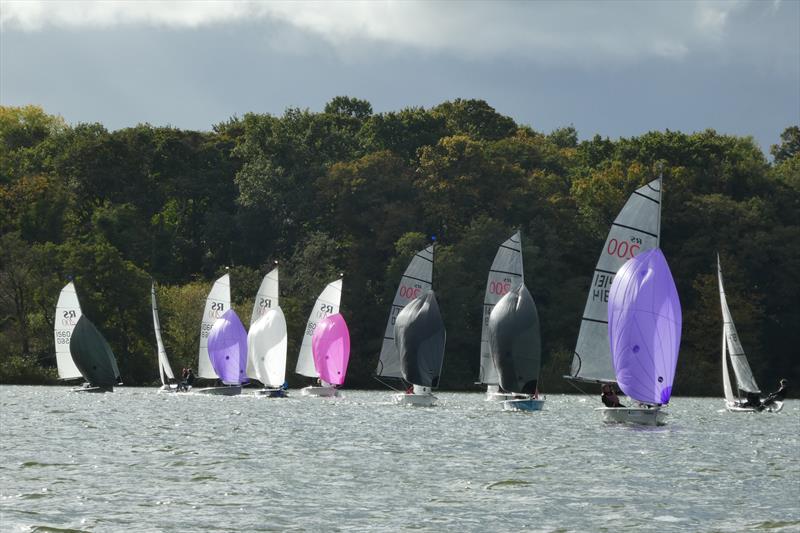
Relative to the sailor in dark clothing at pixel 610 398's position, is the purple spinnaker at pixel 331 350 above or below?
above

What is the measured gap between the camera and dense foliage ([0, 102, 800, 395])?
9738 centimetres

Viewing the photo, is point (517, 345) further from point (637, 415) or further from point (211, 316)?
point (211, 316)

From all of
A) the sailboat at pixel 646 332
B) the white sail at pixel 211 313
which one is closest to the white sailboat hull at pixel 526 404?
the sailboat at pixel 646 332

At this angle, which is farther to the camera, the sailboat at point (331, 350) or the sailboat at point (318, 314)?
the sailboat at point (318, 314)

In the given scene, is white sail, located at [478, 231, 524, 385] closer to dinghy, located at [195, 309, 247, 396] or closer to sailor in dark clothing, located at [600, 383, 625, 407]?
dinghy, located at [195, 309, 247, 396]

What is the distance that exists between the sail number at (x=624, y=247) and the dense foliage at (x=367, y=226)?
149 feet

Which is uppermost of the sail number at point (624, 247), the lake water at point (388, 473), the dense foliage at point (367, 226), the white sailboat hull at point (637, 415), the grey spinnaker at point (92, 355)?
the dense foliage at point (367, 226)

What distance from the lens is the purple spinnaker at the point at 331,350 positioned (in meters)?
77.9

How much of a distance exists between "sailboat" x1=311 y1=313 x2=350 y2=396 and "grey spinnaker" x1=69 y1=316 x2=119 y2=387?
38.4 ft

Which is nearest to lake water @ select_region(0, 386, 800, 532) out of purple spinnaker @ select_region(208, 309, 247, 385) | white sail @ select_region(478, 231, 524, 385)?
white sail @ select_region(478, 231, 524, 385)

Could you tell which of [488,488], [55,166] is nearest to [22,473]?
[488,488]

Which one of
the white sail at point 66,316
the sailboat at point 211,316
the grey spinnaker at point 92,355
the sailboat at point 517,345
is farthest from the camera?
the white sail at point 66,316

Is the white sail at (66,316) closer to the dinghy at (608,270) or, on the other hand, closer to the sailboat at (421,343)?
the sailboat at (421,343)

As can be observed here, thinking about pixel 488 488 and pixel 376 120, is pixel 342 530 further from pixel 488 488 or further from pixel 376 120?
pixel 376 120
